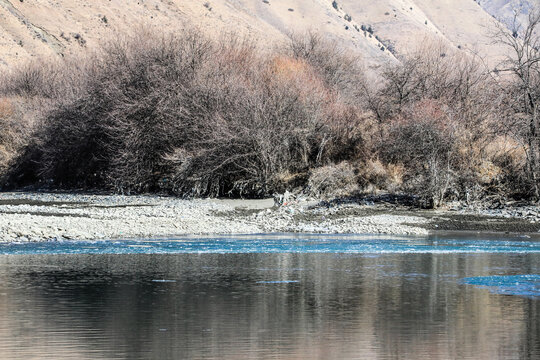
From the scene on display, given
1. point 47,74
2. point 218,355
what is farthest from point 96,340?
point 47,74

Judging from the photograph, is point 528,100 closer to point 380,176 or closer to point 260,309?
point 380,176

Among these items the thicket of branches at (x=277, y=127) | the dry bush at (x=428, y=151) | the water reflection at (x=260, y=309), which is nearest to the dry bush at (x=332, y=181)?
the thicket of branches at (x=277, y=127)

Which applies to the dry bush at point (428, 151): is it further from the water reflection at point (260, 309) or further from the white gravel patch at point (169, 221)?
the water reflection at point (260, 309)

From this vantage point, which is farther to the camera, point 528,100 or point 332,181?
point 332,181

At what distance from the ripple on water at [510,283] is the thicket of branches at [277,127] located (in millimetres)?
17701


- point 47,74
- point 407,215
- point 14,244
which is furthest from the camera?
point 47,74

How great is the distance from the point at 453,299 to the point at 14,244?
1518 cm

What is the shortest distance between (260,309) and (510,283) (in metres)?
6.47

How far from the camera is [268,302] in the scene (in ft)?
50.4

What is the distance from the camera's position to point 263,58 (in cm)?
5494

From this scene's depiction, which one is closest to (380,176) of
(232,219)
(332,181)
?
(332,181)

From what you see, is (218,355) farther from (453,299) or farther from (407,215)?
(407,215)

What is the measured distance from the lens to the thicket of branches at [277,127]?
38281mm

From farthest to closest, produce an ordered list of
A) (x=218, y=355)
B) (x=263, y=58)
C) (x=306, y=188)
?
(x=263, y=58), (x=306, y=188), (x=218, y=355)
